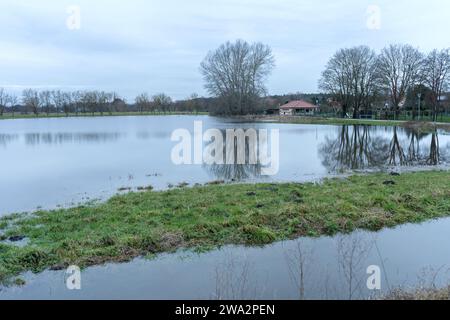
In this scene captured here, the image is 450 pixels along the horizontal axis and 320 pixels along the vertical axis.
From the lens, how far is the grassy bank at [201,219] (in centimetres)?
727

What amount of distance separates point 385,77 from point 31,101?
94603 mm

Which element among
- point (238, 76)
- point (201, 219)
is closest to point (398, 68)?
point (238, 76)

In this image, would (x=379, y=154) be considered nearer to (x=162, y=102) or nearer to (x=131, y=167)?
(x=131, y=167)

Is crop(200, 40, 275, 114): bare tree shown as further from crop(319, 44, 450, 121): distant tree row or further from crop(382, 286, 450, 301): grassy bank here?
crop(382, 286, 450, 301): grassy bank

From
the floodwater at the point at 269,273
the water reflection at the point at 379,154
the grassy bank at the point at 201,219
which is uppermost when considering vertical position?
the water reflection at the point at 379,154

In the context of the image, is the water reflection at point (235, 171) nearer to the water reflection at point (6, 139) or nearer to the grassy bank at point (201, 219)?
the grassy bank at point (201, 219)

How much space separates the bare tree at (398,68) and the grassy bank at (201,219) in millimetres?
57121

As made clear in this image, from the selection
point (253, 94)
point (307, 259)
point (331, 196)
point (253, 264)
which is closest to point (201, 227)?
point (253, 264)

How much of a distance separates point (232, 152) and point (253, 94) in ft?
213

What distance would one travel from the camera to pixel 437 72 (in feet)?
187

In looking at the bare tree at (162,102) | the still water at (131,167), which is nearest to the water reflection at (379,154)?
the still water at (131,167)

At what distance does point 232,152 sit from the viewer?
23.3m

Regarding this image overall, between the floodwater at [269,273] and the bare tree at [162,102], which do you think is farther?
the bare tree at [162,102]
